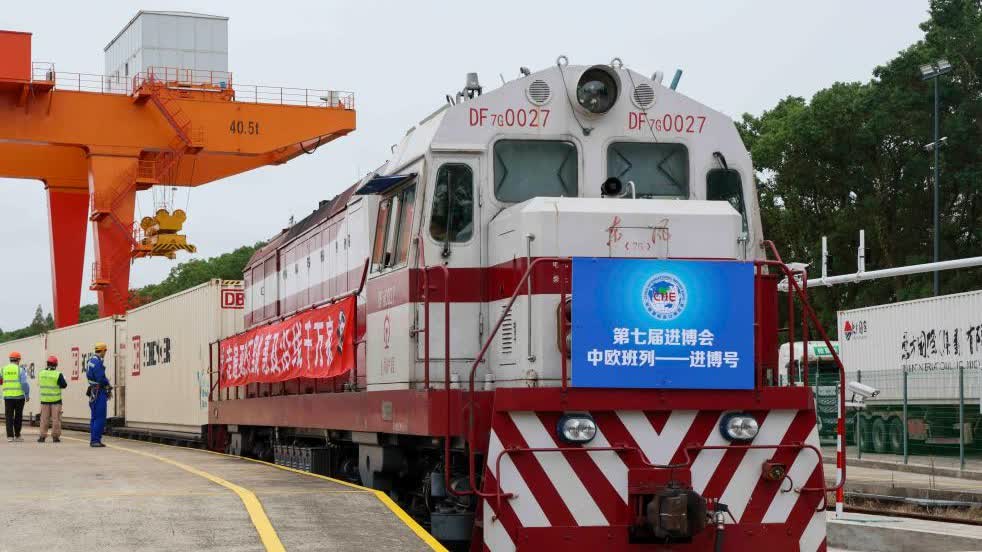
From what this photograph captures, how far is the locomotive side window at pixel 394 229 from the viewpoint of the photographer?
9.82 meters

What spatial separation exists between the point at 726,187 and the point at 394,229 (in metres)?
2.60

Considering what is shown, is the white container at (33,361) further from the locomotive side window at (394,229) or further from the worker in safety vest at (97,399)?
the locomotive side window at (394,229)

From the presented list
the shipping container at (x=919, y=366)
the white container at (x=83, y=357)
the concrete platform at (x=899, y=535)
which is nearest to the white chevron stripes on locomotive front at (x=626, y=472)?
the concrete platform at (x=899, y=535)

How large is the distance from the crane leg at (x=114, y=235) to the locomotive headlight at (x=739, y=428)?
3721 centimetres

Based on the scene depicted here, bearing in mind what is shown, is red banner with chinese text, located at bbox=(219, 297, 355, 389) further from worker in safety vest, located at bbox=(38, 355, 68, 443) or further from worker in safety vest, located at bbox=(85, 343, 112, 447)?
worker in safety vest, located at bbox=(38, 355, 68, 443)

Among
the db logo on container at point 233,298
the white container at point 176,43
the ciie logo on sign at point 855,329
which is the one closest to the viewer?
the db logo on container at point 233,298

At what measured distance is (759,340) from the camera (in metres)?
8.95

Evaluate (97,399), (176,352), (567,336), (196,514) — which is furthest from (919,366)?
(196,514)

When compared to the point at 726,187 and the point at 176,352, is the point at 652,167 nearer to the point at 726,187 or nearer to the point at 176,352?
the point at 726,187

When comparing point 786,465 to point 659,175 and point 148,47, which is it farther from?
point 148,47

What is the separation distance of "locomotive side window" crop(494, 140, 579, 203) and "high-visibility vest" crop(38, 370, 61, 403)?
46.9 ft

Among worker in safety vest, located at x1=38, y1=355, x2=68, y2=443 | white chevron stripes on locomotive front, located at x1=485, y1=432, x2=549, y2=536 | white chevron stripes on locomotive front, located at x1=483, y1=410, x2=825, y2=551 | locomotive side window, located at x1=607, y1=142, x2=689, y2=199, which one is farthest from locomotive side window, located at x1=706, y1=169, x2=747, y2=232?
worker in safety vest, located at x1=38, y1=355, x2=68, y2=443

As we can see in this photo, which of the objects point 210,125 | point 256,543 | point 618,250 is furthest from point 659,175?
point 210,125

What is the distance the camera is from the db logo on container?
21016mm
